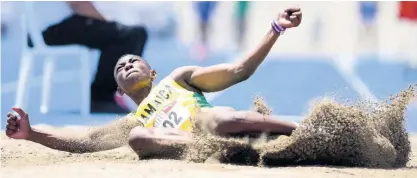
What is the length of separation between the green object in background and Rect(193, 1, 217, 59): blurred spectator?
0.20 m

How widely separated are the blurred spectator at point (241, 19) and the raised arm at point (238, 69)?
2498 millimetres

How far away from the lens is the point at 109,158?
4.59 m

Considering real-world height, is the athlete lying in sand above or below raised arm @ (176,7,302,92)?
below

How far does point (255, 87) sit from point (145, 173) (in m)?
3.53

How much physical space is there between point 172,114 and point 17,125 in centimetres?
89

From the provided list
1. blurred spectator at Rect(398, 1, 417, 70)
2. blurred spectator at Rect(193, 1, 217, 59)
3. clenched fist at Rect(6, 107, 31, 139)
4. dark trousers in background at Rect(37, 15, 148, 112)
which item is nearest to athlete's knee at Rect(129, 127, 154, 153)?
clenched fist at Rect(6, 107, 31, 139)

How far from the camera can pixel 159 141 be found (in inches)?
156

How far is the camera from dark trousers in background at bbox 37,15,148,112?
6918mm

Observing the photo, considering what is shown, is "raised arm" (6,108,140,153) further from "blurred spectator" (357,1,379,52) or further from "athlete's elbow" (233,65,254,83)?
"blurred spectator" (357,1,379,52)

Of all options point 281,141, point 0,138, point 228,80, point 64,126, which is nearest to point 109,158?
point 228,80

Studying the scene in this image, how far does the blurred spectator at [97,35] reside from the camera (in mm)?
6910

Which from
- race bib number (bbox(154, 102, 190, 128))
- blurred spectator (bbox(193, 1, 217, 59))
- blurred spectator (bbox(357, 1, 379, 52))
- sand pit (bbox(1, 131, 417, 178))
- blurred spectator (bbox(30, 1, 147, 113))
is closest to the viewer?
sand pit (bbox(1, 131, 417, 178))

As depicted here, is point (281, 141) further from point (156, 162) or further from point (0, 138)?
point (0, 138)

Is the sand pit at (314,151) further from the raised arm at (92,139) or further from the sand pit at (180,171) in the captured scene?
the raised arm at (92,139)
